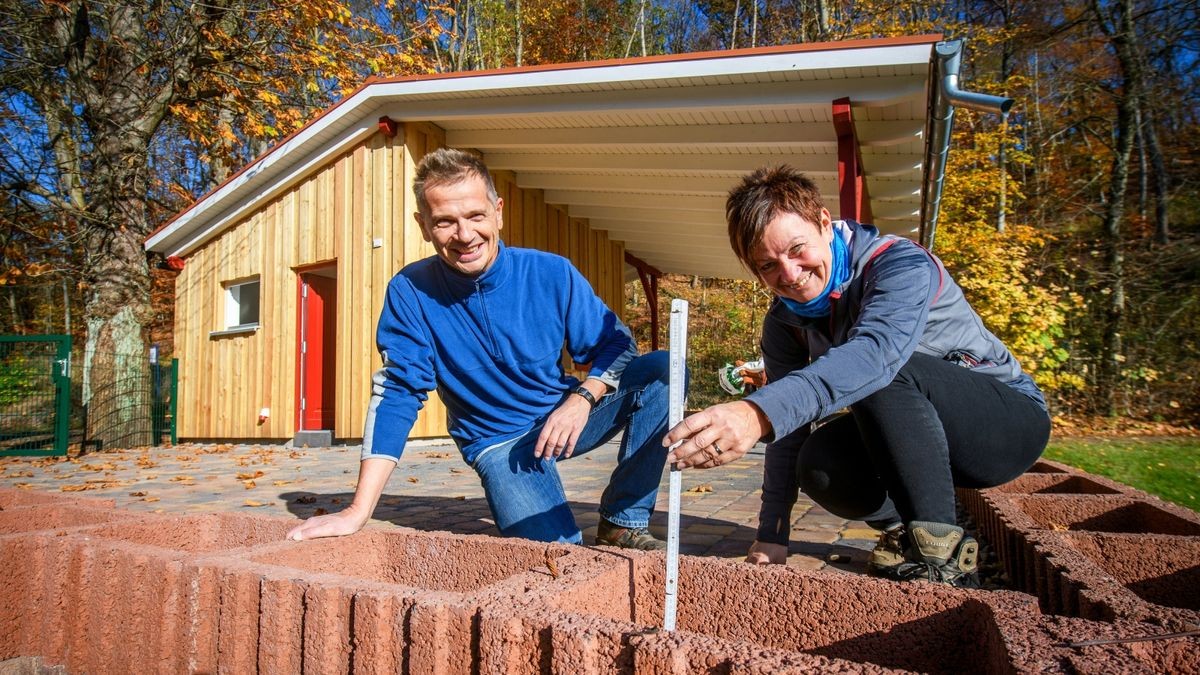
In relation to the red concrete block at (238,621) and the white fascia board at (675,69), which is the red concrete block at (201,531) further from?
the white fascia board at (675,69)

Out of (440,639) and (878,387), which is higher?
(878,387)

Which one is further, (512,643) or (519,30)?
(519,30)

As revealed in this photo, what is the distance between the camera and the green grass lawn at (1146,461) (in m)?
4.89

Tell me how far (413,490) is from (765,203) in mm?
3960

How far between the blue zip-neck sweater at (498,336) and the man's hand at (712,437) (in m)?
1.40

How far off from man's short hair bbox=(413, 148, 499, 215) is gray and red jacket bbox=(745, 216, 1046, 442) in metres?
1.14

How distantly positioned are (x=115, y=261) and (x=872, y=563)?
1206 centimetres

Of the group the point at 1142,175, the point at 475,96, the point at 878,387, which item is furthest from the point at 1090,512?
the point at 1142,175

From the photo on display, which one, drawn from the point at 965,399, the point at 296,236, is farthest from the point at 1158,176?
the point at 965,399

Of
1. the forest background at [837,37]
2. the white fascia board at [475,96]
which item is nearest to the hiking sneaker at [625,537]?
the white fascia board at [475,96]

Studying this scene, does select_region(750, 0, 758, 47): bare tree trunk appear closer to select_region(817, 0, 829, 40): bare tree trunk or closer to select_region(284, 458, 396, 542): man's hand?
select_region(817, 0, 829, 40): bare tree trunk

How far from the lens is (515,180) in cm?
1066

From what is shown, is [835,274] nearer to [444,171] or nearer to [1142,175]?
[444,171]

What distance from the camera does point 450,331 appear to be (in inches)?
113
